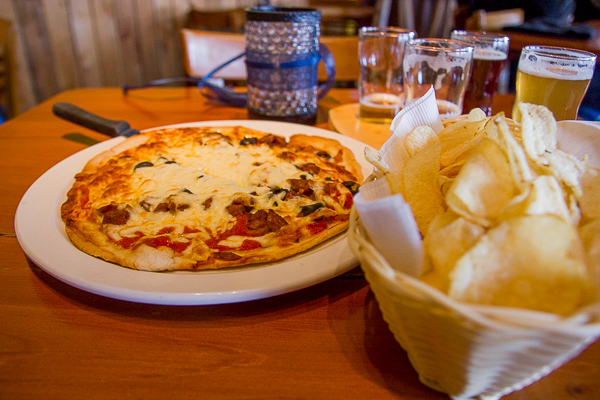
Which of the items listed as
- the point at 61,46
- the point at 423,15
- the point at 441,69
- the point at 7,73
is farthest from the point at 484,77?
the point at 423,15

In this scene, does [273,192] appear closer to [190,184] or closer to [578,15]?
[190,184]

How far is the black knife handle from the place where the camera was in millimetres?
1349

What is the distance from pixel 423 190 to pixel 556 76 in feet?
3.06

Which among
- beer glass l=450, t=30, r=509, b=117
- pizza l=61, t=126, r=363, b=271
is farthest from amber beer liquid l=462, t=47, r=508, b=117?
pizza l=61, t=126, r=363, b=271

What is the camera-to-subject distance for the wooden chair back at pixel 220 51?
2.50 meters

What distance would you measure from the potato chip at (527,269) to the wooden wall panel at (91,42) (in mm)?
4348

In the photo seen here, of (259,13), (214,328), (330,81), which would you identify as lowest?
(214,328)

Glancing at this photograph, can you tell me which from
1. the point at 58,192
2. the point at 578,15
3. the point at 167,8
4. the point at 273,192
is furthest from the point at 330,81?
the point at 578,15

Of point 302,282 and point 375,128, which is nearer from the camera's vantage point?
point 302,282

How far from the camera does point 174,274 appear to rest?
0.70m

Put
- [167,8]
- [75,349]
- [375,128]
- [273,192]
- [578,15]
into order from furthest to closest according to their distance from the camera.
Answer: [578,15] → [167,8] → [375,128] → [273,192] → [75,349]

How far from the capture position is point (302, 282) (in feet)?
2.16

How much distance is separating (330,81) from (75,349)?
4.82ft

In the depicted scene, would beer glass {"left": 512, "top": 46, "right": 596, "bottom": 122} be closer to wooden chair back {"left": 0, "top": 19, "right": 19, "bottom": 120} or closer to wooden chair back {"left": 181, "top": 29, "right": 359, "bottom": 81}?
wooden chair back {"left": 181, "top": 29, "right": 359, "bottom": 81}
